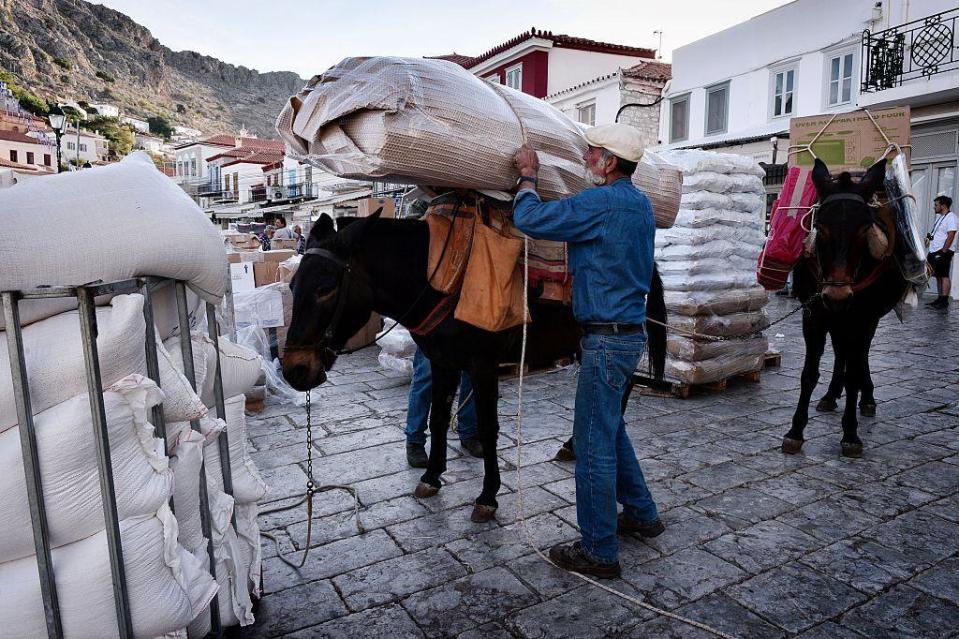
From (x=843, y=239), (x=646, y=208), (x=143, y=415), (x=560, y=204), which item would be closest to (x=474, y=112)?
(x=560, y=204)

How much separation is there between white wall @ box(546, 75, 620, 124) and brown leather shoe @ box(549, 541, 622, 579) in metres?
19.6

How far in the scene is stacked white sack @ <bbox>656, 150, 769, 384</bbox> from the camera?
241 inches

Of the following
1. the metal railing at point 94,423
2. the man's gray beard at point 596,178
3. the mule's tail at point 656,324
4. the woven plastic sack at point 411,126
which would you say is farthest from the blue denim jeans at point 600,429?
the metal railing at point 94,423

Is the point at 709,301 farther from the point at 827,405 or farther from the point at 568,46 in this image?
the point at 568,46

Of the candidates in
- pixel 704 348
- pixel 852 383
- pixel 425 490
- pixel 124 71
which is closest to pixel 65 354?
pixel 425 490

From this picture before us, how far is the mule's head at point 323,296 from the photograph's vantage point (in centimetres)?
324

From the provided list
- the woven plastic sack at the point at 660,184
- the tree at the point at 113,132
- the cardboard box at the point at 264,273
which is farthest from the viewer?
the tree at the point at 113,132

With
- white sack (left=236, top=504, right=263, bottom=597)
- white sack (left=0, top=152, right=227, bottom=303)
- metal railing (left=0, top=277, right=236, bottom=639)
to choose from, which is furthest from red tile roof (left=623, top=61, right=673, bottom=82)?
metal railing (left=0, top=277, right=236, bottom=639)

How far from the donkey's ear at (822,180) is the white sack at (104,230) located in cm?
431

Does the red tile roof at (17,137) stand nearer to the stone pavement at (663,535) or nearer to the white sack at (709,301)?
the stone pavement at (663,535)

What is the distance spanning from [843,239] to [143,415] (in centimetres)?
427

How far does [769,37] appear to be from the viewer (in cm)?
1662

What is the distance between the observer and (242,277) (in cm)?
701

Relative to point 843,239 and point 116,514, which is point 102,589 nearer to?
point 116,514
